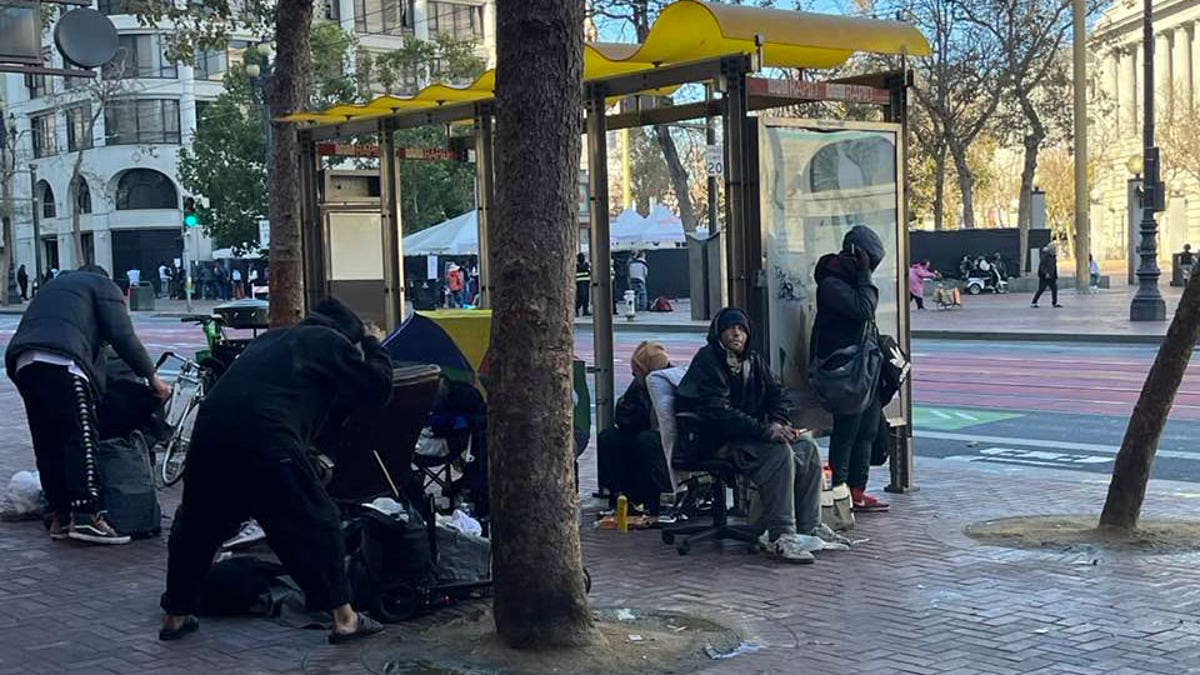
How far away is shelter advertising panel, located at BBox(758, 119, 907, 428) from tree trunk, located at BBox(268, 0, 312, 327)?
12.6ft

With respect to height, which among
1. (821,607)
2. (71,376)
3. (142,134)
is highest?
(142,134)

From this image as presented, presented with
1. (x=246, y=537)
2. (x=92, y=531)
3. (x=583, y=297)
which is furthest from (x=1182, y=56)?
(x=92, y=531)

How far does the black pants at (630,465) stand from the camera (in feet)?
27.0

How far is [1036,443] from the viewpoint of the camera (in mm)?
12047

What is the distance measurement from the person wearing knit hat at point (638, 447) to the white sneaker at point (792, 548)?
75 centimetres

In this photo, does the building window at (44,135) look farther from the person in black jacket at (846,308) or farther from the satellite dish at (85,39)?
the person in black jacket at (846,308)

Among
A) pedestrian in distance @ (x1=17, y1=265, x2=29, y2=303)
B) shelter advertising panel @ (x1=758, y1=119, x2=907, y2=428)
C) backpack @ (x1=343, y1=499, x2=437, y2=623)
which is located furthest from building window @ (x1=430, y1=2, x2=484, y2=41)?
backpack @ (x1=343, y1=499, x2=437, y2=623)

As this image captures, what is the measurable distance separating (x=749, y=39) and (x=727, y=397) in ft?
7.57

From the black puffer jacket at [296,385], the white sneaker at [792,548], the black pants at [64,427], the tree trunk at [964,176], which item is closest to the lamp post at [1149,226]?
the tree trunk at [964,176]

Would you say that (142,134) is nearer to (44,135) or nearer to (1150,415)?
(44,135)

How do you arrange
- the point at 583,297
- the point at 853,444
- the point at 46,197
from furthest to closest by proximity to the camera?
1. the point at 46,197
2. the point at 583,297
3. the point at 853,444

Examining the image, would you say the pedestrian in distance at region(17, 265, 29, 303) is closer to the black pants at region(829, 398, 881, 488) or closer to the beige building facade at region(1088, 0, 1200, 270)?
the beige building facade at region(1088, 0, 1200, 270)

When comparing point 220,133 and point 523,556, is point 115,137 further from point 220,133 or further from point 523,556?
point 523,556

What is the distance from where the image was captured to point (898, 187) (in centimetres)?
942
